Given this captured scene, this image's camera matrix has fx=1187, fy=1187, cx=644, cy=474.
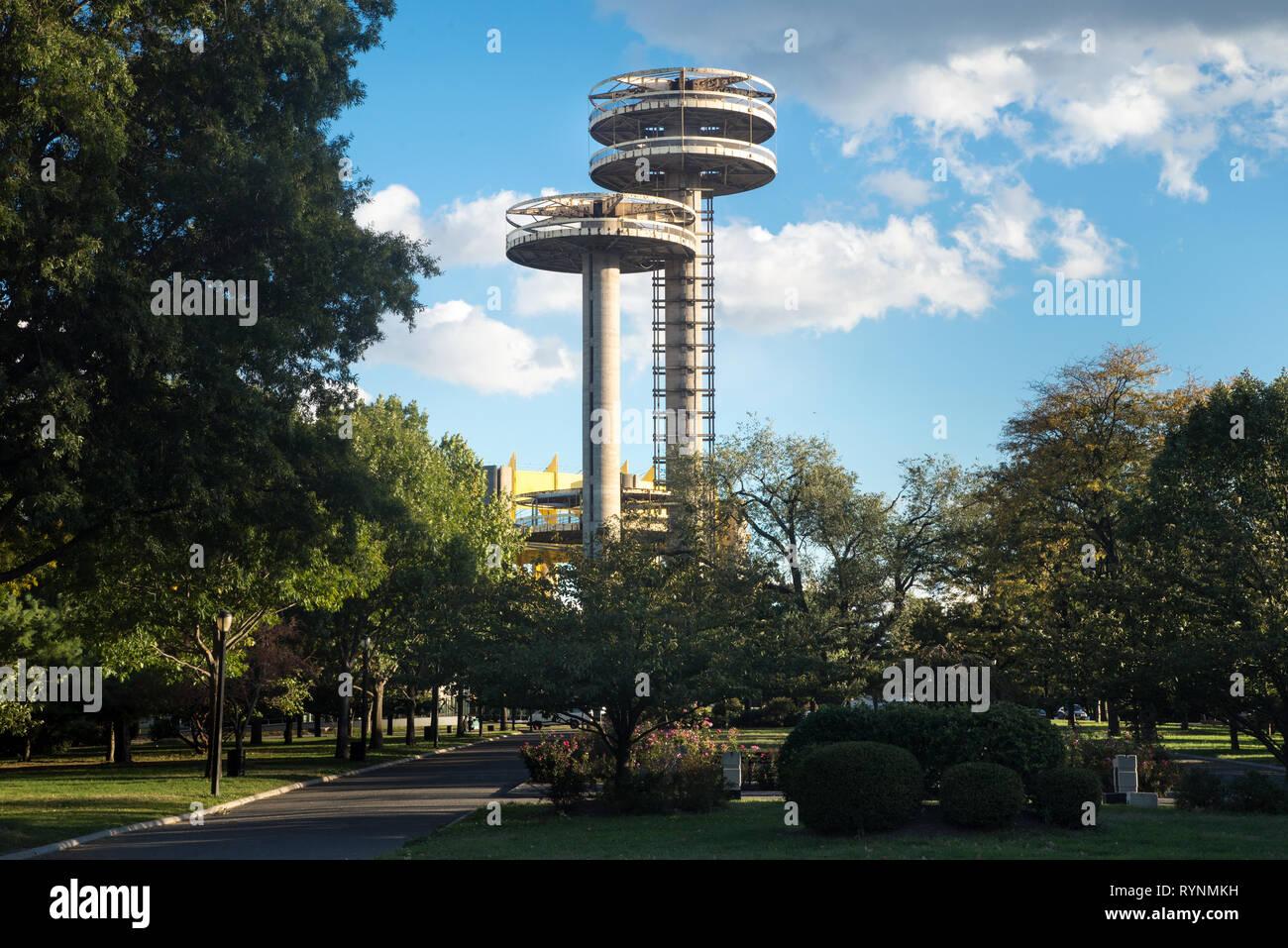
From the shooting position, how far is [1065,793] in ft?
59.6

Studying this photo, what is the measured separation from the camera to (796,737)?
21.5 m

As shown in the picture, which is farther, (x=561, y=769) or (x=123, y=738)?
(x=123, y=738)

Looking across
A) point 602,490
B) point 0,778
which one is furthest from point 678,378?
point 0,778

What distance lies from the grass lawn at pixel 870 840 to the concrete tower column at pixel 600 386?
79.8 metres

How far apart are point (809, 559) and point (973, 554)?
235 inches

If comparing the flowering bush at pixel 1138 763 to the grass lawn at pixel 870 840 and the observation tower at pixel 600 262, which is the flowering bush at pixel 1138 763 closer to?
the grass lawn at pixel 870 840

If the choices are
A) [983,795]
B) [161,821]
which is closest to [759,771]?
[983,795]

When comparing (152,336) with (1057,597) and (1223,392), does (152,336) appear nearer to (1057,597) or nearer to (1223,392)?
(1223,392)

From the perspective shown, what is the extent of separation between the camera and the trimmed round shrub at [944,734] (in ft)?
62.8

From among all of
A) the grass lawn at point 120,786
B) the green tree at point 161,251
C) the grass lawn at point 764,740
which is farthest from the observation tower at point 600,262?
the green tree at point 161,251

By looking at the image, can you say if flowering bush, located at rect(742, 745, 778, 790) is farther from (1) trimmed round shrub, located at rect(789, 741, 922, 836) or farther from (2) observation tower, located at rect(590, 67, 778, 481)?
(2) observation tower, located at rect(590, 67, 778, 481)

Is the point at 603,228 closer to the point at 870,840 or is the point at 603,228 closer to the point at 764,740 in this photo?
the point at 764,740

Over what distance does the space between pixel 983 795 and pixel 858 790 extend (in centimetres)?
191

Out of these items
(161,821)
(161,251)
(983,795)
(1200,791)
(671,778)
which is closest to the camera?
(983,795)
